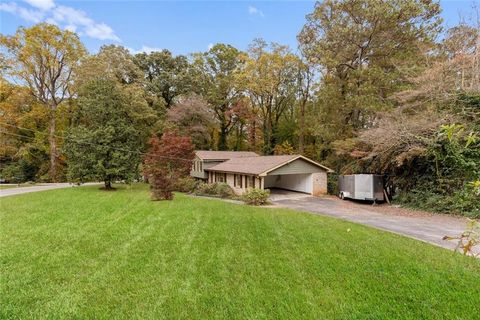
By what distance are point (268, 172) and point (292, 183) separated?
5.11m

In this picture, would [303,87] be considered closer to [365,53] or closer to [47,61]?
[365,53]

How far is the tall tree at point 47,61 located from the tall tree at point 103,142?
581 cm

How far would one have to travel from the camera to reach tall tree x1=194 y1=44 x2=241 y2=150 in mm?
32062

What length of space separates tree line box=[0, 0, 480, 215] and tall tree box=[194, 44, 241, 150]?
135 mm

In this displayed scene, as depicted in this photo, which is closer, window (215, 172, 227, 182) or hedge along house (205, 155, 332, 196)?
hedge along house (205, 155, 332, 196)

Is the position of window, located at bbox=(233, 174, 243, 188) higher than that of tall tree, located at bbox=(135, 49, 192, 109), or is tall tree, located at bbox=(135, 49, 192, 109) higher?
tall tree, located at bbox=(135, 49, 192, 109)

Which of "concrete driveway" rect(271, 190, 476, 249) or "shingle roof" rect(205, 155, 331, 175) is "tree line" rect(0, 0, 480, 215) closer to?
"concrete driveway" rect(271, 190, 476, 249)

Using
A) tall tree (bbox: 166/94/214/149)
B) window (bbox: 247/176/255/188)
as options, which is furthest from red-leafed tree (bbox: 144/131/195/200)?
tall tree (bbox: 166/94/214/149)

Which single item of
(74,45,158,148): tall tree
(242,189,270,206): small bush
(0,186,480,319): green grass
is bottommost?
(0,186,480,319): green grass

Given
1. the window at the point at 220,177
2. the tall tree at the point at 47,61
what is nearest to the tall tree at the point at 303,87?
the window at the point at 220,177

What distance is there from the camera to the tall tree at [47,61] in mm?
22906

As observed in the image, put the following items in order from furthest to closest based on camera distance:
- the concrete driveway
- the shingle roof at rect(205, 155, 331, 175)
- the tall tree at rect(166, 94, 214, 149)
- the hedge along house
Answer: the tall tree at rect(166, 94, 214, 149)
the hedge along house
the shingle roof at rect(205, 155, 331, 175)
the concrete driveway

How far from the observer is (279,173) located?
1894 cm

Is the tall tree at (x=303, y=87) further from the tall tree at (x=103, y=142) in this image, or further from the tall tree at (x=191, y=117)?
the tall tree at (x=103, y=142)
